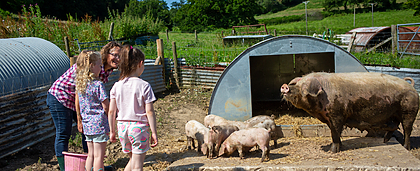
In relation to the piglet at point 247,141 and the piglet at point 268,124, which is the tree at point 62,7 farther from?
the piglet at point 247,141

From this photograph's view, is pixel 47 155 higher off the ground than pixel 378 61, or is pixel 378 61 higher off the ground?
pixel 378 61

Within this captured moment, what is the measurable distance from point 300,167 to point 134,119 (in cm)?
230

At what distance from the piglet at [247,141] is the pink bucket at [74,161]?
2.04 metres

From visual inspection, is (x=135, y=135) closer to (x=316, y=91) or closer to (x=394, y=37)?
(x=316, y=91)

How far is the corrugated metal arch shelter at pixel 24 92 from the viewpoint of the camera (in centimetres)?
472

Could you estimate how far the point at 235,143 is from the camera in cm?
457

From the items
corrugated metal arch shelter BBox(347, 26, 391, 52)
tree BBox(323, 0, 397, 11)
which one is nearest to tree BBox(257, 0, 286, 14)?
tree BBox(323, 0, 397, 11)

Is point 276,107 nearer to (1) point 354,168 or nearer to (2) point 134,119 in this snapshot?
(1) point 354,168

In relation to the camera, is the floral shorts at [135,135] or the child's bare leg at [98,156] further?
the child's bare leg at [98,156]

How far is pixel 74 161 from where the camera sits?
372cm

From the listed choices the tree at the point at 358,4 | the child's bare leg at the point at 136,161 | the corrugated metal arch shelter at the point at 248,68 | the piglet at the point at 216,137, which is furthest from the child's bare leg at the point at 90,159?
the tree at the point at 358,4

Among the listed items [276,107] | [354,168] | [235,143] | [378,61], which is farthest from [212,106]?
[378,61]

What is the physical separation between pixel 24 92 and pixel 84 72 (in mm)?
2386

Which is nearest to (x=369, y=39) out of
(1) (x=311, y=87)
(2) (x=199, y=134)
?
(1) (x=311, y=87)
